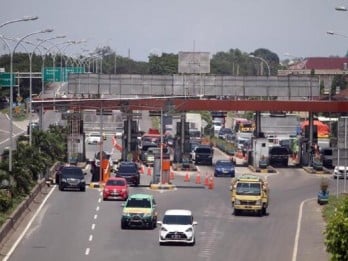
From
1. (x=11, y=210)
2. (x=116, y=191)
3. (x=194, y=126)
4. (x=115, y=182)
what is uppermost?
(x=115, y=182)

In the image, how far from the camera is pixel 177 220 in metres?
46.0

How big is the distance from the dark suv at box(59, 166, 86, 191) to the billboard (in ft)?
158

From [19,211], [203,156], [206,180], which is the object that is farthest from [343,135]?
[203,156]

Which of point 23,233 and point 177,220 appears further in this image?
point 23,233

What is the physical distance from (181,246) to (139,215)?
16.3ft

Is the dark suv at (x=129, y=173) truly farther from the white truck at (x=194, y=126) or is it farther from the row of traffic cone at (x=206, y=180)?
the white truck at (x=194, y=126)

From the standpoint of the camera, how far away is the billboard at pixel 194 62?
114m

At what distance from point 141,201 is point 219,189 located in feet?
64.4

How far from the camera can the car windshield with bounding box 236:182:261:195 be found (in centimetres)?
5606

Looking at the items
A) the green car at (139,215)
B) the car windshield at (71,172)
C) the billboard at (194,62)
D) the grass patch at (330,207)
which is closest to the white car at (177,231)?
the green car at (139,215)

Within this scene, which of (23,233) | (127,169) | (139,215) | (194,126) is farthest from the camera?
(194,126)

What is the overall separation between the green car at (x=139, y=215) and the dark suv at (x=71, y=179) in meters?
15.5

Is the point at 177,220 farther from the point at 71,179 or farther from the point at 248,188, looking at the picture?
the point at 71,179

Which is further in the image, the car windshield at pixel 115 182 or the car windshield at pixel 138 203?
the car windshield at pixel 115 182
